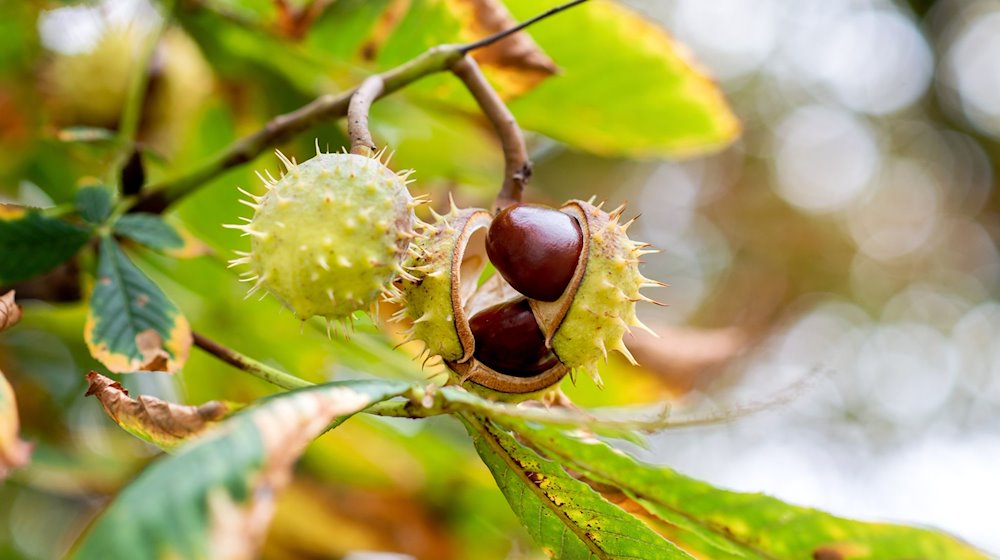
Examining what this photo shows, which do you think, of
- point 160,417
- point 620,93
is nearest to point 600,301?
point 160,417

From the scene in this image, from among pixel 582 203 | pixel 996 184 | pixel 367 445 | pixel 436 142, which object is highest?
pixel 582 203

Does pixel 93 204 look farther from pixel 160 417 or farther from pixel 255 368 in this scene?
pixel 160 417

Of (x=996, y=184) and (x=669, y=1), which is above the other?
(x=669, y=1)

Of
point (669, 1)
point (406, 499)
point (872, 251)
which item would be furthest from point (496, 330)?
point (872, 251)

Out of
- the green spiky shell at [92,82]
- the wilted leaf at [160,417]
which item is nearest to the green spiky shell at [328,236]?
the wilted leaf at [160,417]

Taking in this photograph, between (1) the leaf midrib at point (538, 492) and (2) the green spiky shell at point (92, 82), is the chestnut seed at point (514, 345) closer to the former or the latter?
(1) the leaf midrib at point (538, 492)

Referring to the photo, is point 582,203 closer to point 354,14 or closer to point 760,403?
point 760,403

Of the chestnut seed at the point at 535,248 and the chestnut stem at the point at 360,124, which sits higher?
the chestnut stem at the point at 360,124
